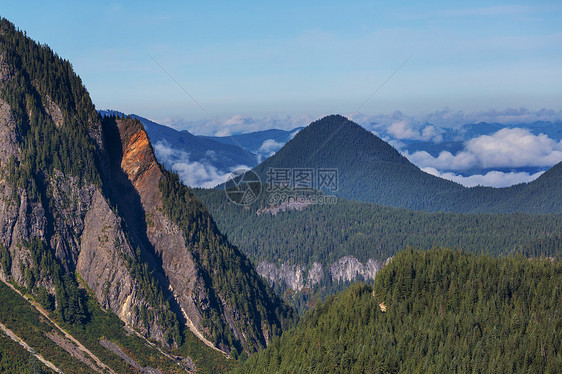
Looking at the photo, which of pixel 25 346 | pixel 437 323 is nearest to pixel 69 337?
pixel 25 346

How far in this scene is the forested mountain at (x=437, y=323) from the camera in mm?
144625

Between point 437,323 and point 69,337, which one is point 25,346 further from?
point 437,323

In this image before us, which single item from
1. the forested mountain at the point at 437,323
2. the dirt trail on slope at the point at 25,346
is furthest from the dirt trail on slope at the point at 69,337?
the forested mountain at the point at 437,323

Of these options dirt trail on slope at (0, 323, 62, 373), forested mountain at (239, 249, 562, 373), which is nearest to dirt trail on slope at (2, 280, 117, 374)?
dirt trail on slope at (0, 323, 62, 373)

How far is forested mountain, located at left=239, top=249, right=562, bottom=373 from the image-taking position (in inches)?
5694

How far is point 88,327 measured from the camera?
193 meters

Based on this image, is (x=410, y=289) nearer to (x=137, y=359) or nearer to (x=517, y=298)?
(x=517, y=298)

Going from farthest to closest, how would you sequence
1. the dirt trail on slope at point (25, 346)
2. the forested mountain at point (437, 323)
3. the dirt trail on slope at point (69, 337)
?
the dirt trail on slope at point (69, 337) < the dirt trail on slope at point (25, 346) < the forested mountain at point (437, 323)

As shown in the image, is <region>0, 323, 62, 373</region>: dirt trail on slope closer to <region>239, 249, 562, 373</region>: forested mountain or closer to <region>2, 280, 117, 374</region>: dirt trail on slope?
<region>2, 280, 117, 374</region>: dirt trail on slope

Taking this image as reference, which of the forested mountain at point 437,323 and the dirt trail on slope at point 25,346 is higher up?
the forested mountain at point 437,323

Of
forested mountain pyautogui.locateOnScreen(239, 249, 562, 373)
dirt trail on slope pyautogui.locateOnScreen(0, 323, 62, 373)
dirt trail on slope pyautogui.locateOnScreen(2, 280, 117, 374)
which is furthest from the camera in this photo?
dirt trail on slope pyautogui.locateOnScreen(2, 280, 117, 374)

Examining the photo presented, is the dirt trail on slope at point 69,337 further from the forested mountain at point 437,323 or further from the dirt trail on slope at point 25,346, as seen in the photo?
the forested mountain at point 437,323

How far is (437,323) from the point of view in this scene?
158125 millimetres

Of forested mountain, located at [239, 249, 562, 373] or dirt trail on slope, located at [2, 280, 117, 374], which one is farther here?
dirt trail on slope, located at [2, 280, 117, 374]
